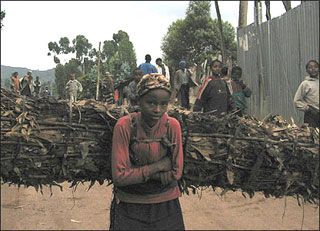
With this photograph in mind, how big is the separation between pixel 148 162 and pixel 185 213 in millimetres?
3939

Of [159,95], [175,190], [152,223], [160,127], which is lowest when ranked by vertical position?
[152,223]

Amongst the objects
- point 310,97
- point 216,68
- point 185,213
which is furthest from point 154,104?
point 185,213

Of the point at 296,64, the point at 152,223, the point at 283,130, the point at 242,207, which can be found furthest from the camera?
the point at 296,64

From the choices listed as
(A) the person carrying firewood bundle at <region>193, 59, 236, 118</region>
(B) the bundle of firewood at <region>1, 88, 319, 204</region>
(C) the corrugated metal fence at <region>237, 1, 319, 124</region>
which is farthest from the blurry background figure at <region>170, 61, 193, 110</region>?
(B) the bundle of firewood at <region>1, 88, 319, 204</region>

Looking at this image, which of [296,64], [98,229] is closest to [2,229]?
[98,229]

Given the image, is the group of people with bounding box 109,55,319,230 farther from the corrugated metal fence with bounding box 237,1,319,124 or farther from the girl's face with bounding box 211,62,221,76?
the corrugated metal fence with bounding box 237,1,319,124

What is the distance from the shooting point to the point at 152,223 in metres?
2.13

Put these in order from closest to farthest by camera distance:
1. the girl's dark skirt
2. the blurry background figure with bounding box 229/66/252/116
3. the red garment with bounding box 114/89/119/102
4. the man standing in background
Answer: the girl's dark skirt, the blurry background figure with bounding box 229/66/252/116, the man standing in background, the red garment with bounding box 114/89/119/102

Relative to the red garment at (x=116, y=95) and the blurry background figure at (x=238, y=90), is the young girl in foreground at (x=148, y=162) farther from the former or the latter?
the red garment at (x=116, y=95)

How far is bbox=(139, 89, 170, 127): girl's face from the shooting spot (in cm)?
195

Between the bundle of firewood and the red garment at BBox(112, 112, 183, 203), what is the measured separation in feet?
0.42

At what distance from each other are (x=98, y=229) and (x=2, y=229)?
4.22 ft

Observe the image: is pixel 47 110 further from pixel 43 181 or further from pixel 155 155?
pixel 155 155

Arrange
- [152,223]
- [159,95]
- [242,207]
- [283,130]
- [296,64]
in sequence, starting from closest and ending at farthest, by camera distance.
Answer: [159,95]
[152,223]
[283,130]
[242,207]
[296,64]
